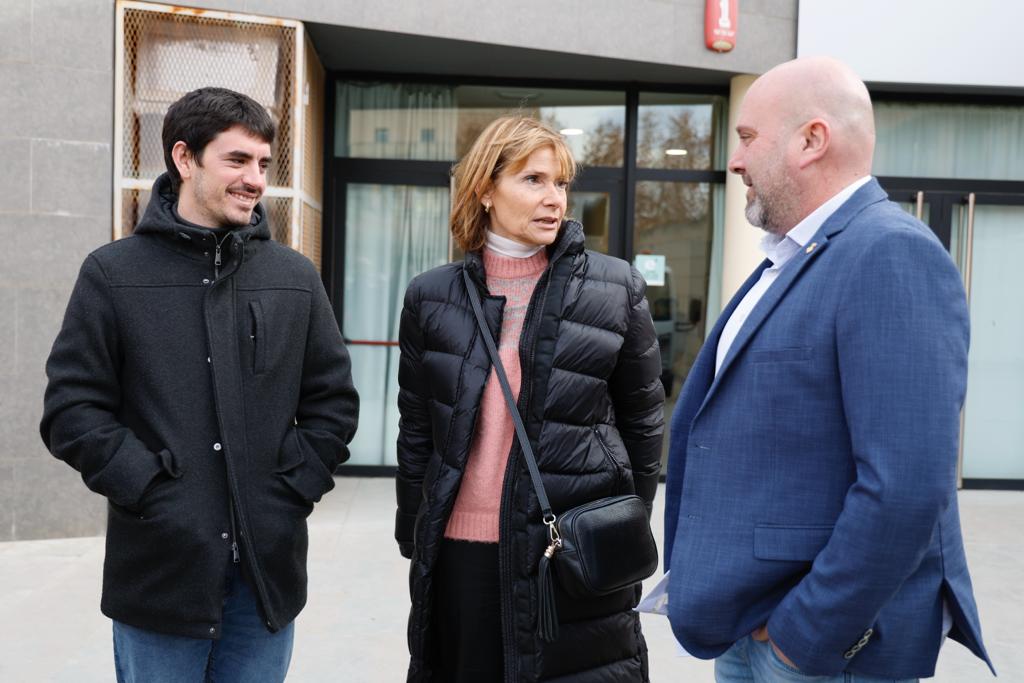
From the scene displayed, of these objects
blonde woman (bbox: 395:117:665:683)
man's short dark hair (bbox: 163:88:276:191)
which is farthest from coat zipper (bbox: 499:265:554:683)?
man's short dark hair (bbox: 163:88:276:191)

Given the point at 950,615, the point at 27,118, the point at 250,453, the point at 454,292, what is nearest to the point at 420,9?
the point at 27,118

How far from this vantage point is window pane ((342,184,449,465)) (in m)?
7.83

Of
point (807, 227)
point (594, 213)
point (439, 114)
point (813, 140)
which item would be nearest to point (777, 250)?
point (807, 227)

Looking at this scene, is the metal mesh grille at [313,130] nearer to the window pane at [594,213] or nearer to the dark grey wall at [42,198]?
the dark grey wall at [42,198]

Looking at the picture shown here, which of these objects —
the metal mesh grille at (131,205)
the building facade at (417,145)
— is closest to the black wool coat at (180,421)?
the metal mesh grille at (131,205)

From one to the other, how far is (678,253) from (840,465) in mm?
6334

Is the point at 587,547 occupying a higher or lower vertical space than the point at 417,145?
lower

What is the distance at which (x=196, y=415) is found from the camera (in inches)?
92.1

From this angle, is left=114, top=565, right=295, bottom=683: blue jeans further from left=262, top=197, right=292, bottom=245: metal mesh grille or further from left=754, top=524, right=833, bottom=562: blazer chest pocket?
left=262, top=197, right=292, bottom=245: metal mesh grille

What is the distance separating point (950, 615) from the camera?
174cm

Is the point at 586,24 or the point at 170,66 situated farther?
the point at 586,24

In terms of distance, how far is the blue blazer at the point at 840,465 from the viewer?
5.15 ft

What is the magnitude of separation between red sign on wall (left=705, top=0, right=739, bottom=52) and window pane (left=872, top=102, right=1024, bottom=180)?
5.39 ft

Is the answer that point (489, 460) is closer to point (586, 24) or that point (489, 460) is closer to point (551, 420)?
point (551, 420)
